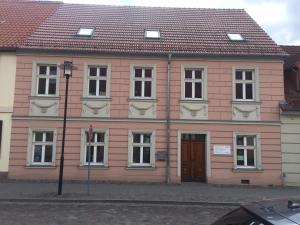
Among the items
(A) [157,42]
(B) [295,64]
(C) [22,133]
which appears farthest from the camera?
(B) [295,64]

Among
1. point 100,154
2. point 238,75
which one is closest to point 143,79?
point 100,154

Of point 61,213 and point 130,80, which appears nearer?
point 61,213

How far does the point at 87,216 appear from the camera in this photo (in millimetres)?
12602

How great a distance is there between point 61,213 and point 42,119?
9884mm

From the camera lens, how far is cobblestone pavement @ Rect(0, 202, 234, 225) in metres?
11.7

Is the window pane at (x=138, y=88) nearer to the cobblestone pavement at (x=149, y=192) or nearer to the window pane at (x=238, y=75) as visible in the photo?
the cobblestone pavement at (x=149, y=192)

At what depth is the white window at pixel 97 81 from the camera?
22812 millimetres

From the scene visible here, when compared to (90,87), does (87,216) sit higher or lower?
lower

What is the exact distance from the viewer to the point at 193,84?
75.6 feet

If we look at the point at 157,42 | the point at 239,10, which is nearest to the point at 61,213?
the point at 157,42

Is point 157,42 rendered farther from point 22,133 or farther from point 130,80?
point 22,133

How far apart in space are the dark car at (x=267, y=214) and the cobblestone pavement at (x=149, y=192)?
11.8 meters

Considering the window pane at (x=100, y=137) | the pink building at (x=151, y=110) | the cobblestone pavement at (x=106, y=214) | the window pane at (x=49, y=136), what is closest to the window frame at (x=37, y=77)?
the pink building at (x=151, y=110)

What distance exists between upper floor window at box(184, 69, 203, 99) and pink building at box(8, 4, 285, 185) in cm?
5
